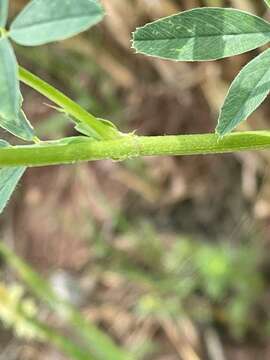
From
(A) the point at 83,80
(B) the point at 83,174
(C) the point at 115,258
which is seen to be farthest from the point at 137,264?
(A) the point at 83,80

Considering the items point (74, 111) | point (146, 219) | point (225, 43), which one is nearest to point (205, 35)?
point (225, 43)

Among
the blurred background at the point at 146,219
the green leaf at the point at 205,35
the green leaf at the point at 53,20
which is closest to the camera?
the green leaf at the point at 53,20

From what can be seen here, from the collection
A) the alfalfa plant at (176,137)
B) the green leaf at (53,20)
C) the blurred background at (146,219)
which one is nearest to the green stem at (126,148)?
the alfalfa plant at (176,137)

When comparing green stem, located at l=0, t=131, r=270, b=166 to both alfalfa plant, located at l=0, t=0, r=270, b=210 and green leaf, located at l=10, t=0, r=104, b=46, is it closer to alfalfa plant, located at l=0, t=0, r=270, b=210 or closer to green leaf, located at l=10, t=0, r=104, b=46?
alfalfa plant, located at l=0, t=0, r=270, b=210

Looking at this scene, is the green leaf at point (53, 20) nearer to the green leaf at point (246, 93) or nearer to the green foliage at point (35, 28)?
the green foliage at point (35, 28)

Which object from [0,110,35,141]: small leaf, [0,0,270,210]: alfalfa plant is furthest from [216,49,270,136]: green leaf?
[0,110,35,141]: small leaf

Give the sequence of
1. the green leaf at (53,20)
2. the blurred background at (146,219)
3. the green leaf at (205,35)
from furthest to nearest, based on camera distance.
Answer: the blurred background at (146,219)
the green leaf at (205,35)
the green leaf at (53,20)
